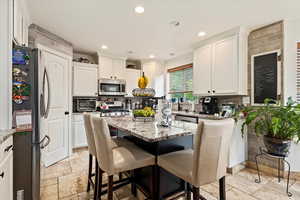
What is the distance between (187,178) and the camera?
115cm

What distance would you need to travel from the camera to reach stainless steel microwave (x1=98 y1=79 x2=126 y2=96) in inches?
154

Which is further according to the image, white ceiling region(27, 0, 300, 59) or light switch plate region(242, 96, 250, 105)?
light switch plate region(242, 96, 250, 105)

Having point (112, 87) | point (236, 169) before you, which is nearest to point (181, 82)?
point (112, 87)

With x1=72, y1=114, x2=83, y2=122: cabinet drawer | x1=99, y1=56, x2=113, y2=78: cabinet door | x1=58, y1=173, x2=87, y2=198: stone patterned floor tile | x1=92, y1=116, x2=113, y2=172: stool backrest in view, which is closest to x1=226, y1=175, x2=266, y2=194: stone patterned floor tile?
x1=92, y1=116, x2=113, y2=172: stool backrest

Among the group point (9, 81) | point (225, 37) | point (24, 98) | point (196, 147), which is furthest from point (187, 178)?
point (225, 37)

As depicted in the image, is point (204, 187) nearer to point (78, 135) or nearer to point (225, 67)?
point (225, 67)

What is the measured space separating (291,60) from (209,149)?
241 centimetres

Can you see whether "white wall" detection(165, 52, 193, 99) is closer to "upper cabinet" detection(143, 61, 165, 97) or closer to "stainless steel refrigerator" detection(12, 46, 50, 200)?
"upper cabinet" detection(143, 61, 165, 97)

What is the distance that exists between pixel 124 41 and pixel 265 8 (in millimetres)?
2435

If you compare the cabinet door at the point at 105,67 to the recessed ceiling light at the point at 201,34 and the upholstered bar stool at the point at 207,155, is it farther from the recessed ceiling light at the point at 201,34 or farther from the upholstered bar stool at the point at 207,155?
the upholstered bar stool at the point at 207,155

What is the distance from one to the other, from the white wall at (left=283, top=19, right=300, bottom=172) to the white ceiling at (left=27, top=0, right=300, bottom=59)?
17 cm

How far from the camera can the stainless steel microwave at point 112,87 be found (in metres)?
3.90

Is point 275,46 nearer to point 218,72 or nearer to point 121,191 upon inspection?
point 218,72

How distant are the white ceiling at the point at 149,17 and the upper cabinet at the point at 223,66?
25 centimetres
